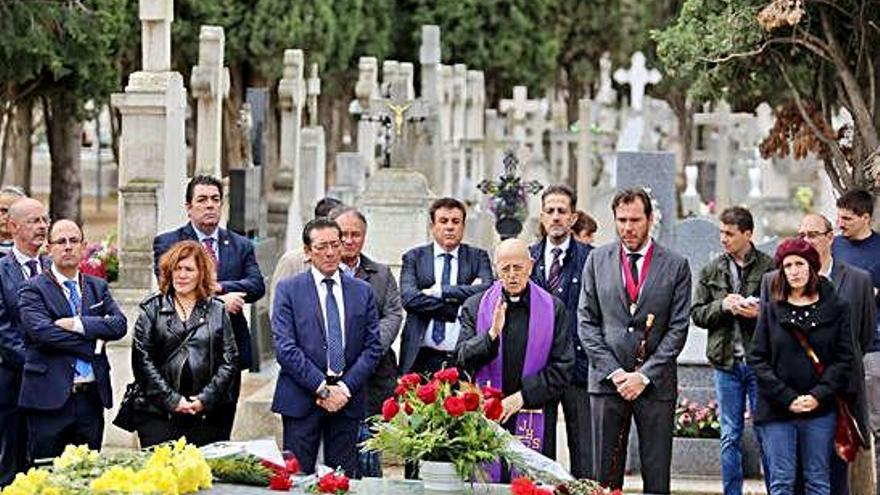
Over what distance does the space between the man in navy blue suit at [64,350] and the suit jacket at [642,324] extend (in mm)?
2685

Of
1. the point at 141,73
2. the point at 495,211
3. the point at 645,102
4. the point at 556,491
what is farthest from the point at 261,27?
the point at 556,491

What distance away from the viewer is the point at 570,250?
12.9 m

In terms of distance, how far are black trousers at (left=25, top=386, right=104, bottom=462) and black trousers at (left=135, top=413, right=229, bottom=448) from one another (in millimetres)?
477

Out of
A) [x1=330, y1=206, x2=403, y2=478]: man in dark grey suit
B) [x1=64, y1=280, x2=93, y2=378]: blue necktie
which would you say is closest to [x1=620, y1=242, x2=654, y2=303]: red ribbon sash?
[x1=330, y1=206, x2=403, y2=478]: man in dark grey suit

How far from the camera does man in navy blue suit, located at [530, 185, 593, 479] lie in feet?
41.4

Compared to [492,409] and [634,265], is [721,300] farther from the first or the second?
[492,409]

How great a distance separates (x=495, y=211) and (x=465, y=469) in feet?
66.7

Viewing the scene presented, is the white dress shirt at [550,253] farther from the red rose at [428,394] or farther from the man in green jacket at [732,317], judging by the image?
the red rose at [428,394]

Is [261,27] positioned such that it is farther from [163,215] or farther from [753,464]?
[753,464]

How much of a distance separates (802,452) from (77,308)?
4161 millimetres

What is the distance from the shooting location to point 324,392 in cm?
1192

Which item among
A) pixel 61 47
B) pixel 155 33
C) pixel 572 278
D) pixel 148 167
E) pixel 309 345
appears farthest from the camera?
pixel 61 47

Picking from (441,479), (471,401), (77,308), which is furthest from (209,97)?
(441,479)

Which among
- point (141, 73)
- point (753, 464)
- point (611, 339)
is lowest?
point (753, 464)
